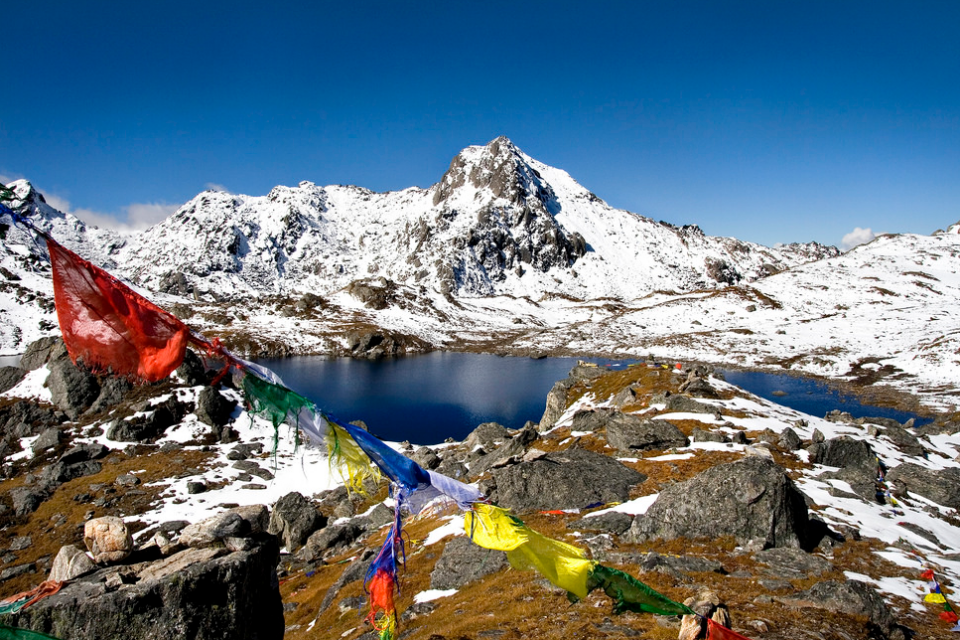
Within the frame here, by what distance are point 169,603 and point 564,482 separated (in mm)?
16864

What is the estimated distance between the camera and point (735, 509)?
1628cm

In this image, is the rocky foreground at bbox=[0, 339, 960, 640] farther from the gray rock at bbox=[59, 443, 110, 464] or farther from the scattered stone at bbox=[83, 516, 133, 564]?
the gray rock at bbox=[59, 443, 110, 464]

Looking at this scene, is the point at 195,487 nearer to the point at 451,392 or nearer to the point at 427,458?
the point at 427,458

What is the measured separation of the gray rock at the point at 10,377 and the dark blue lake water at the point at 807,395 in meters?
85.7

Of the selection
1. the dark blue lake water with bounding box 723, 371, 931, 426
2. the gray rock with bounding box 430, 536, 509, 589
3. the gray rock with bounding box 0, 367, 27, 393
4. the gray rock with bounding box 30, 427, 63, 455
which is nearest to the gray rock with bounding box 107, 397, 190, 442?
the gray rock with bounding box 30, 427, 63, 455

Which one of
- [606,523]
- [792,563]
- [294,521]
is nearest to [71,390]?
[294,521]

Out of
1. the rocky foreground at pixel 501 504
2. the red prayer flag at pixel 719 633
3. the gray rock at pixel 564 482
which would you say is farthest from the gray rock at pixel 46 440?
the red prayer flag at pixel 719 633

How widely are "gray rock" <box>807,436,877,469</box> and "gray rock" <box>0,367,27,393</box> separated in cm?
6445

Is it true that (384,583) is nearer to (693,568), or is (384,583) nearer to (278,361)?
(693,568)

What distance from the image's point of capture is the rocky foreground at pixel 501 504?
1028 cm

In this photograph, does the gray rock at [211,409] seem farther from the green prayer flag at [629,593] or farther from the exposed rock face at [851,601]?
the exposed rock face at [851,601]

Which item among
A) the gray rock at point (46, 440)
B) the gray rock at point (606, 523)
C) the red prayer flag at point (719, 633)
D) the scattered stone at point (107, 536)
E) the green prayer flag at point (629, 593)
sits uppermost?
the green prayer flag at point (629, 593)

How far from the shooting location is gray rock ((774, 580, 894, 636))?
10984 mm

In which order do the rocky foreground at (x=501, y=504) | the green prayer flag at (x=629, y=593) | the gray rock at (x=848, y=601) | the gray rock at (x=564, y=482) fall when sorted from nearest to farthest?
the green prayer flag at (x=629, y=593)
the rocky foreground at (x=501, y=504)
the gray rock at (x=848, y=601)
the gray rock at (x=564, y=482)
